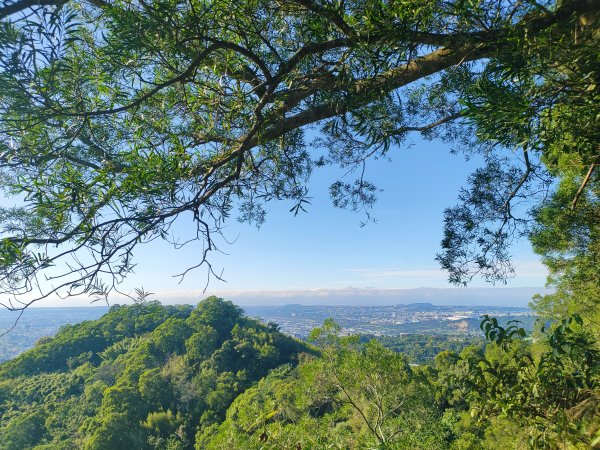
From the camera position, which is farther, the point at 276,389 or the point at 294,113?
the point at 276,389

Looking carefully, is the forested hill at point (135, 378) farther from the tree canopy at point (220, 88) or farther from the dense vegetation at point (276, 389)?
the tree canopy at point (220, 88)

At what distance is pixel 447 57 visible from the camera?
65.9 inches

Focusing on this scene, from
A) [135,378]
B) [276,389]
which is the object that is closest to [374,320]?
[135,378]

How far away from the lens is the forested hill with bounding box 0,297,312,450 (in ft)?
88.4

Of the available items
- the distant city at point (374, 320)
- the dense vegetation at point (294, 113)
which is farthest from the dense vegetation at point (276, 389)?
the distant city at point (374, 320)

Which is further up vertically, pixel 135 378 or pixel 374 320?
pixel 374 320

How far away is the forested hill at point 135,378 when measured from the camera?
1061 inches

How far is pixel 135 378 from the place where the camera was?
3256 centimetres

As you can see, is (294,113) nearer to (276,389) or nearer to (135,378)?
(276,389)

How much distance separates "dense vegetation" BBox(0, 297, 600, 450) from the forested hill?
5.0 inches

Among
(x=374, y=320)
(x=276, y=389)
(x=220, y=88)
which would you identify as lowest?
(x=374, y=320)

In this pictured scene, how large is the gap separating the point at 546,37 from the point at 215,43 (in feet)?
3.84

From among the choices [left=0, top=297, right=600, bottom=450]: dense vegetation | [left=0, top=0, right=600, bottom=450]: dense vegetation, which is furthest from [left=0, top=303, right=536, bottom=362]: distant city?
[left=0, top=0, right=600, bottom=450]: dense vegetation

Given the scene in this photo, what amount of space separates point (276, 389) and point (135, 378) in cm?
1521
